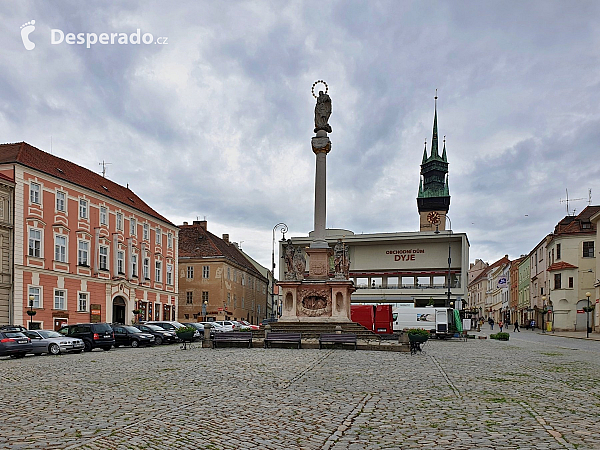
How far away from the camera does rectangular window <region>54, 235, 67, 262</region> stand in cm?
4184

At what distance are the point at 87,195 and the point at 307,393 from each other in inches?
1489

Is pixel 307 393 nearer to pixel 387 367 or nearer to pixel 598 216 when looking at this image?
pixel 387 367

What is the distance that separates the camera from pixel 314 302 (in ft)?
110

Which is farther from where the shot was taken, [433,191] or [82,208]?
[433,191]

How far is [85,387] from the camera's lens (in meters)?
12.9

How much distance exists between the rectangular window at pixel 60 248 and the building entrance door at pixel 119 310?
26.4 feet

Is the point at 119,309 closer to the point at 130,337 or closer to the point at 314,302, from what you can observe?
the point at 130,337

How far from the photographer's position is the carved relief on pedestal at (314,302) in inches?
1315

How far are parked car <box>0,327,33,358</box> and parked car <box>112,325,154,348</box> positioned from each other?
7104 mm

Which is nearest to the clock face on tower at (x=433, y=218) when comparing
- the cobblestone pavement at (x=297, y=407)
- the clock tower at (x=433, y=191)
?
the clock tower at (x=433, y=191)

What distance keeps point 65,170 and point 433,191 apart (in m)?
90.5

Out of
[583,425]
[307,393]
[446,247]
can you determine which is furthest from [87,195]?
[446,247]

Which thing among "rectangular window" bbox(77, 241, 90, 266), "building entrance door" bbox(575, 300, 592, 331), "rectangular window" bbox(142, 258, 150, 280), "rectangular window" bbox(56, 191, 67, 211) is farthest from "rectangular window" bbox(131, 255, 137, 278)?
"building entrance door" bbox(575, 300, 592, 331)

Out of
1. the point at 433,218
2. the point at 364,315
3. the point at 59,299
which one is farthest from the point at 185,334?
the point at 433,218
